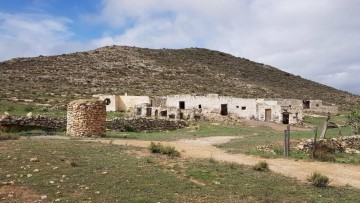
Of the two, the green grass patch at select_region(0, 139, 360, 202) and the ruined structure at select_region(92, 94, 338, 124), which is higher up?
the ruined structure at select_region(92, 94, 338, 124)

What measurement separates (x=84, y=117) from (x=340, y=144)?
12.5 meters

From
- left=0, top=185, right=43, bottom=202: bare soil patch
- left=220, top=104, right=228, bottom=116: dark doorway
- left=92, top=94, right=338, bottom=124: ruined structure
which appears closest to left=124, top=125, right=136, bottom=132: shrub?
left=92, top=94, right=338, bottom=124: ruined structure

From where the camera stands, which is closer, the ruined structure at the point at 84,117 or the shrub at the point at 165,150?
the shrub at the point at 165,150

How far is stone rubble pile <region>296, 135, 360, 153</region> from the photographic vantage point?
18.9 metres

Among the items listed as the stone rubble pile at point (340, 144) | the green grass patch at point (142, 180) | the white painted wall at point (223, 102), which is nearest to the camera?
the green grass patch at point (142, 180)

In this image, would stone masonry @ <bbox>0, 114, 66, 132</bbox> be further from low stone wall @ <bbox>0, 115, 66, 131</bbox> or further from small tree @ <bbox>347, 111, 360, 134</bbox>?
small tree @ <bbox>347, 111, 360, 134</bbox>

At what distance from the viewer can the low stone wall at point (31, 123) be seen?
71.8 feet

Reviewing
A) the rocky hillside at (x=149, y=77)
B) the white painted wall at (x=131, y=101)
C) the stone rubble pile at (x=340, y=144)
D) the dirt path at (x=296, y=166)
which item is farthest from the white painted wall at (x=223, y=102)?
the dirt path at (x=296, y=166)

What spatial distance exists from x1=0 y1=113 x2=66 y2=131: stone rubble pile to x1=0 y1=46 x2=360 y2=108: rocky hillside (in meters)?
18.0

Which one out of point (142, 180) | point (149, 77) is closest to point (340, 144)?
point (142, 180)

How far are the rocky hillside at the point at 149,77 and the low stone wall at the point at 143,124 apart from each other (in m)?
16.8

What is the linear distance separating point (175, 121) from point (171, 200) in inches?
803

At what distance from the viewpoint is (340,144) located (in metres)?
20.4

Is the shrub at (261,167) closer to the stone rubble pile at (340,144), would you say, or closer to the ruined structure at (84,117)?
the stone rubble pile at (340,144)
